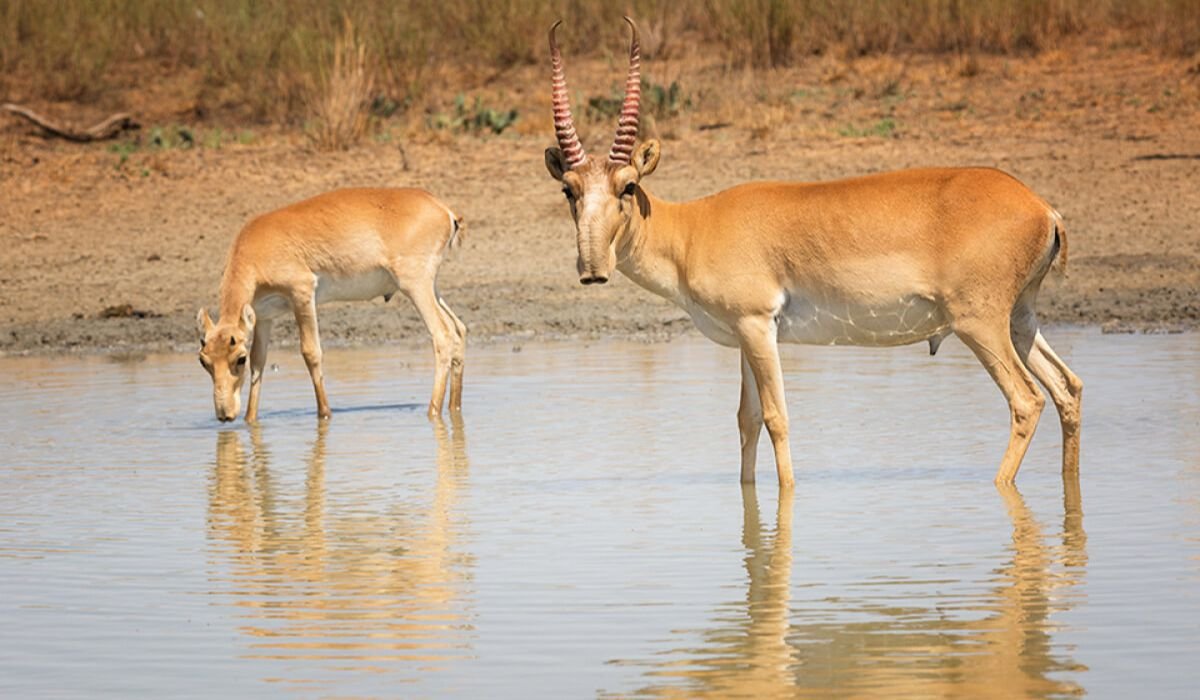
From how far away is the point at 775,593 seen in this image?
798cm

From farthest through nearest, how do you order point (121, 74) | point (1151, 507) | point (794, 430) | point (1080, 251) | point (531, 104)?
1. point (121, 74)
2. point (531, 104)
3. point (1080, 251)
4. point (794, 430)
5. point (1151, 507)

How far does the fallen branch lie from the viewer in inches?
955

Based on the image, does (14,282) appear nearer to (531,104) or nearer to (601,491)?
(531,104)

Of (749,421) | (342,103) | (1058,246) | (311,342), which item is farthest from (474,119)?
(1058,246)

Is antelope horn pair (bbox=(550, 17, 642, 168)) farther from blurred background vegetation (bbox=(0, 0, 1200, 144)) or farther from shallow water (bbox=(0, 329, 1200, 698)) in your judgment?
→ blurred background vegetation (bbox=(0, 0, 1200, 144))

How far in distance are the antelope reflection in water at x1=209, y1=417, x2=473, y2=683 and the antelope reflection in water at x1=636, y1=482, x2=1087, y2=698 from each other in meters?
0.90

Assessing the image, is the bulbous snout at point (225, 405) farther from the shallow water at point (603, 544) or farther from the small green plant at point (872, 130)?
the small green plant at point (872, 130)

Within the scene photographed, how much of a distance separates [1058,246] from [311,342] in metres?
6.20

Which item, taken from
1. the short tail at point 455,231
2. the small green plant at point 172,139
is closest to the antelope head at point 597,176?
the short tail at point 455,231

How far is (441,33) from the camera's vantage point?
2869 cm

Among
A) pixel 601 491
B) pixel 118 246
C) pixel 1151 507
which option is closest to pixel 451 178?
pixel 118 246

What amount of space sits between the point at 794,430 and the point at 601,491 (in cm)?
232

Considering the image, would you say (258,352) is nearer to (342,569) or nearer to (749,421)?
(749,421)

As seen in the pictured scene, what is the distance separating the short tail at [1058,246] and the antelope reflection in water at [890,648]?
85.0 inches
